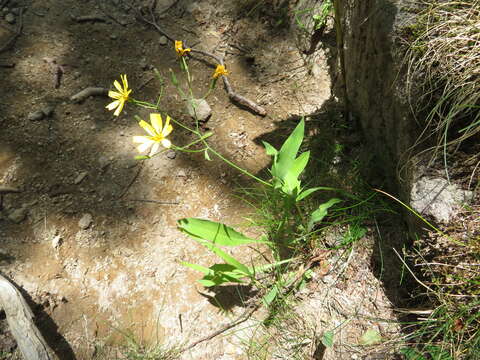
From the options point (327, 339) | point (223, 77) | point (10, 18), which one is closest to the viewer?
point (327, 339)

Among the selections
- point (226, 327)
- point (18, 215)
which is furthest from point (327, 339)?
point (18, 215)

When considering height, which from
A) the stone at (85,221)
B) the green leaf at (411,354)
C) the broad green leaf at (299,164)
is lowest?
the stone at (85,221)

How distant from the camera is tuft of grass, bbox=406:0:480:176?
1.14 meters

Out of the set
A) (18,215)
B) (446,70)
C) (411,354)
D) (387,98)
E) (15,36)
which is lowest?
(18,215)

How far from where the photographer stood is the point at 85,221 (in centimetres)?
191

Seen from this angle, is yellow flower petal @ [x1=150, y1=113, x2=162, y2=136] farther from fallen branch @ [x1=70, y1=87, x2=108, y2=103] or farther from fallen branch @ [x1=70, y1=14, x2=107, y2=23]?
fallen branch @ [x1=70, y1=14, x2=107, y2=23]

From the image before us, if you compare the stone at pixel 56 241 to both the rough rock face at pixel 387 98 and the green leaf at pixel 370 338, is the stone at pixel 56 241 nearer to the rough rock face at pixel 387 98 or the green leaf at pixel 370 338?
the green leaf at pixel 370 338

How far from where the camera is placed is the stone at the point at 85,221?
1898mm

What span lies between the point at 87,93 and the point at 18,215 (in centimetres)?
90

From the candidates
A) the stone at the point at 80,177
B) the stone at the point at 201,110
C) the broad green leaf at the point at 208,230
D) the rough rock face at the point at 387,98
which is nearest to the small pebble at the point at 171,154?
the stone at the point at 201,110

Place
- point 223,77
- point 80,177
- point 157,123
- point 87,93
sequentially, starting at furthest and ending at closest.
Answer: point 223,77 < point 87,93 < point 80,177 < point 157,123

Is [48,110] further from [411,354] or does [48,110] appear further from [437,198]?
[411,354]

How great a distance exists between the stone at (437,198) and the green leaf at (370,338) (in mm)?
510

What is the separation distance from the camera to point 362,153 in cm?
183
